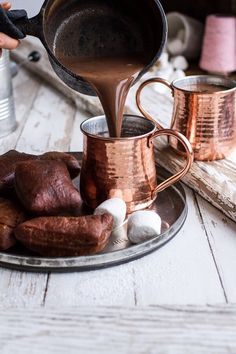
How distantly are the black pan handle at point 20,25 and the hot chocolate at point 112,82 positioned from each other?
0.09 meters

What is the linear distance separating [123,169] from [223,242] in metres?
0.19

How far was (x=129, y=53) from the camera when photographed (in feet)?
3.68

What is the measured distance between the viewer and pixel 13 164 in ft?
3.36

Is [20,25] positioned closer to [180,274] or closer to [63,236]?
[63,236]

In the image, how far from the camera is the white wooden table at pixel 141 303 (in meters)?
0.74

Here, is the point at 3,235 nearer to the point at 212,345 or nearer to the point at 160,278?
the point at 160,278

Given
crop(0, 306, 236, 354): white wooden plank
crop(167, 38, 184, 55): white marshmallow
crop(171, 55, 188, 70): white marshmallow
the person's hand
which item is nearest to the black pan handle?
the person's hand

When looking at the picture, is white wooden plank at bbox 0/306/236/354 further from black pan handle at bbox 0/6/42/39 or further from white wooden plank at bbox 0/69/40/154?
white wooden plank at bbox 0/69/40/154

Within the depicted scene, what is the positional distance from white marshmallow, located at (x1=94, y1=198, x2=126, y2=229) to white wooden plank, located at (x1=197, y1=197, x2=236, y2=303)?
0.15m

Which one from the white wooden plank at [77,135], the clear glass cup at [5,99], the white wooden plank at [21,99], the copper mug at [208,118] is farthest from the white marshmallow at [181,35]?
the copper mug at [208,118]

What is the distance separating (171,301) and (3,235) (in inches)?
10.1

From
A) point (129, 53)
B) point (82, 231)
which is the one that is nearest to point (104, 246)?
point (82, 231)

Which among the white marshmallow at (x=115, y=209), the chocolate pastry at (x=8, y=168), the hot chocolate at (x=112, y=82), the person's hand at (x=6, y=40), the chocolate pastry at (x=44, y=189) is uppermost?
the person's hand at (x=6, y=40)

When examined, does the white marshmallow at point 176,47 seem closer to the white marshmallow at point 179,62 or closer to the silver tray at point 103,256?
the white marshmallow at point 179,62
